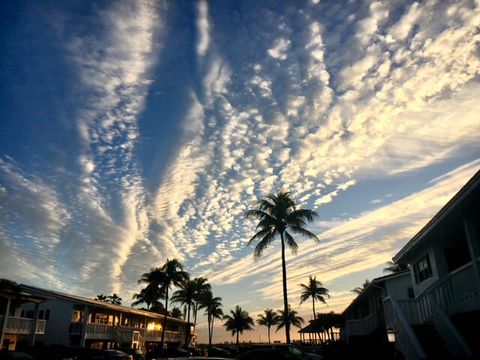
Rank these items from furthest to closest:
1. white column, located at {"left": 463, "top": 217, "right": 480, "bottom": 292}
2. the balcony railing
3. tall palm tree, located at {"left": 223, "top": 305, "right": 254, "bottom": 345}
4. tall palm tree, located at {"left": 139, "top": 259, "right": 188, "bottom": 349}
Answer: tall palm tree, located at {"left": 223, "top": 305, "right": 254, "bottom": 345} < tall palm tree, located at {"left": 139, "top": 259, "right": 188, "bottom": 349} < the balcony railing < white column, located at {"left": 463, "top": 217, "right": 480, "bottom": 292}

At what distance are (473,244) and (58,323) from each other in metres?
35.7

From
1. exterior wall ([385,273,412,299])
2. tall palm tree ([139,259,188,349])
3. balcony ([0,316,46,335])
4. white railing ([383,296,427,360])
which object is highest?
tall palm tree ([139,259,188,349])

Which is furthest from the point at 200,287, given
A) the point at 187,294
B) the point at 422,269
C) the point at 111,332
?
the point at 422,269

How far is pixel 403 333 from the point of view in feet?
40.8

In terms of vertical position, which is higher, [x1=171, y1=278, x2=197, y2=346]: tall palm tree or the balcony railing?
[x1=171, y1=278, x2=197, y2=346]: tall palm tree

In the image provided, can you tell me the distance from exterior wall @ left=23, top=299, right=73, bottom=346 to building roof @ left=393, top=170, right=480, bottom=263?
3155 cm

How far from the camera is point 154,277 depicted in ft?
185

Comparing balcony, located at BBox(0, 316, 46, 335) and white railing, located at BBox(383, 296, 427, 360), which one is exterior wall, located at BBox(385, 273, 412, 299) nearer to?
white railing, located at BBox(383, 296, 427, 360)

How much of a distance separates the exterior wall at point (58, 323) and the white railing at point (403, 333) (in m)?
30.7

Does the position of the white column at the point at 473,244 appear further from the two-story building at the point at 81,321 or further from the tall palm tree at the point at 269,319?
the tall palm tree at the point at 269,319

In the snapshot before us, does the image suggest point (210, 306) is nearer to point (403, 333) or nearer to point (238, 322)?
point (238, 322)

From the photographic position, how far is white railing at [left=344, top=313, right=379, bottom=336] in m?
23.2

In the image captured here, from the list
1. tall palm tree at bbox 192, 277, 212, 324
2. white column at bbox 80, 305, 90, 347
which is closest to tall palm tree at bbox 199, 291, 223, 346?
tall palm tree at bbox 192, 277, 212, 324

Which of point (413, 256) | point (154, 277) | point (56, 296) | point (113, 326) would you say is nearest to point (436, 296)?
point (413, 256)
